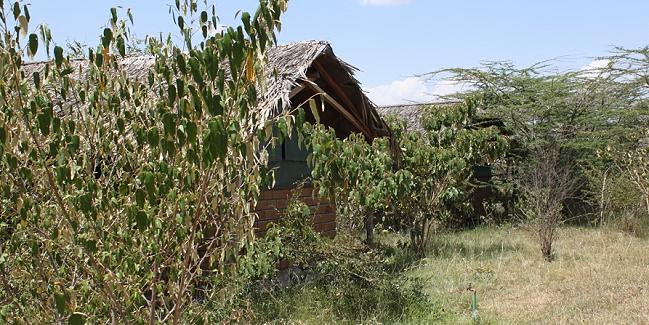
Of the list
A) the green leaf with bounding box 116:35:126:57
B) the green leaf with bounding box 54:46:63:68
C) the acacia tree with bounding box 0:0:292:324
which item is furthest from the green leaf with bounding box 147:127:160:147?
the green leaf with bounding box 116:35:126:57

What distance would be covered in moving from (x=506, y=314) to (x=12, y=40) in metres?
5.40

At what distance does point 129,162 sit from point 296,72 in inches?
161

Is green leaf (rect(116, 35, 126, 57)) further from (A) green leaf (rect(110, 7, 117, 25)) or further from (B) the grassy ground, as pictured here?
(B) the grassy ground

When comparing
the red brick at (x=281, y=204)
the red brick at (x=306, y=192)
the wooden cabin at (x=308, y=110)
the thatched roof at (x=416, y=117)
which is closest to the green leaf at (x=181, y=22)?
the wooden cabin at (x=308, y=110)

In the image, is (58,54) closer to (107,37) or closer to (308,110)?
(107,37)

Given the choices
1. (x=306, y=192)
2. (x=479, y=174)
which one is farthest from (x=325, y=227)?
(x=479, y=174)

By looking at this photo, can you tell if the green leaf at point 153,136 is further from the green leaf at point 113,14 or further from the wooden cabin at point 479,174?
the wooden cabin at point 479,174

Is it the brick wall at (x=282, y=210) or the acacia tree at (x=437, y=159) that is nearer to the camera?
the brick wall at (x=282, y=210)

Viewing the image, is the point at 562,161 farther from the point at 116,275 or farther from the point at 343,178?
the point at 116,275

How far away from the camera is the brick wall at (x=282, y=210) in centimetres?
797

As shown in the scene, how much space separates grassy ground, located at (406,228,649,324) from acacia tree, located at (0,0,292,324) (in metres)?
3.95

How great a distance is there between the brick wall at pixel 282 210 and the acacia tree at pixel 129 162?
407 centimetres

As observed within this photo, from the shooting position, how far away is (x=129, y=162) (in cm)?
323

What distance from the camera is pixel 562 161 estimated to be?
15.7m
